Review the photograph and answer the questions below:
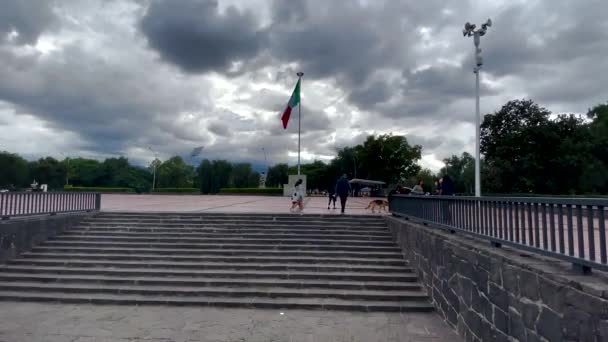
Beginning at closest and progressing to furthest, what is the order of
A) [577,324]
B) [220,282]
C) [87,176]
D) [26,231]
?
[577,324], [220,282], [26,231], [87,176]

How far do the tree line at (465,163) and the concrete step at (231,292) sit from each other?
6844 mm

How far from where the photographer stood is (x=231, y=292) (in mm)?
7508

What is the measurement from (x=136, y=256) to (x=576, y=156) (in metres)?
28.5

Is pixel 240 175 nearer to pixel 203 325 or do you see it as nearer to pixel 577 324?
pixel 203 325

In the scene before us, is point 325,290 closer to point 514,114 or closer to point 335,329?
point 335,329

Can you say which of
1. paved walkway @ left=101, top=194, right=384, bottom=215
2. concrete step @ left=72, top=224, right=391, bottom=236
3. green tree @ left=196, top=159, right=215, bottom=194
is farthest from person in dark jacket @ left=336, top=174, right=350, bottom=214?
green tree @ left=196, top=159, right=215, bottom=194

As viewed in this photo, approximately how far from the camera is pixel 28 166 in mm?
61750

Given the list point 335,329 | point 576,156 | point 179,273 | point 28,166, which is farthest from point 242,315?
point 28,166

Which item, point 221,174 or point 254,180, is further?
point 254,180

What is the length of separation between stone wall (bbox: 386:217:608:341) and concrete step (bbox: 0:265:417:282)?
3.74 ft

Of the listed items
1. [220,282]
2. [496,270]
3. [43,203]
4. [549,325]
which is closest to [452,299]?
[496,270]

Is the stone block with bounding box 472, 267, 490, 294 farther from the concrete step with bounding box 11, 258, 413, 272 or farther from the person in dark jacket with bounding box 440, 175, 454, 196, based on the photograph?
the person in dark jacket with bounding box 440, 175, 454, 196

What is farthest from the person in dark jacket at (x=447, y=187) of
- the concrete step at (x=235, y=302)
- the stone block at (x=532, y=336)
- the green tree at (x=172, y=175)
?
the green tree at (x=172, y=175)

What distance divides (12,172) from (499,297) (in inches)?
2687
